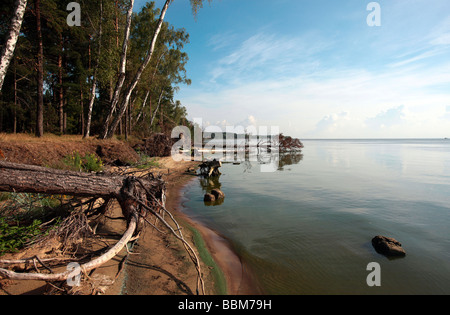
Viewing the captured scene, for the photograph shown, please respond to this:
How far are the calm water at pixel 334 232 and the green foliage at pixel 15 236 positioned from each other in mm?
3992

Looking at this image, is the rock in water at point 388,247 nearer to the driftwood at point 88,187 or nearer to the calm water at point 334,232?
the calm water at point 334,232

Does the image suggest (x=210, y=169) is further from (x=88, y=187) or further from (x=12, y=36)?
(x=12, y=36)

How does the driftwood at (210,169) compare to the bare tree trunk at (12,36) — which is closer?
the bare tree trunk at (12,36)

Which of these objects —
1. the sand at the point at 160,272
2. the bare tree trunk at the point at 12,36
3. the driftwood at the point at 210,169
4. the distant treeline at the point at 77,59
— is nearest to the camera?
the sand at the point at 160,272

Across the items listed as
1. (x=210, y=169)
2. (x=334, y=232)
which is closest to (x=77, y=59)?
(x=210, y=169)

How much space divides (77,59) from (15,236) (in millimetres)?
19515

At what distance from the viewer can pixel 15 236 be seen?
3.42m

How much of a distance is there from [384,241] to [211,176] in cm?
1115

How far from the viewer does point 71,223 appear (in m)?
3.78

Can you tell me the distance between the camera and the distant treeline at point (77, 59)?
43.5 ft

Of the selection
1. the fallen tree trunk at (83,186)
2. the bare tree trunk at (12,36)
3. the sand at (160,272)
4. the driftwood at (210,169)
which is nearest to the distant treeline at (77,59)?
the bare tree trunk at (12,36)

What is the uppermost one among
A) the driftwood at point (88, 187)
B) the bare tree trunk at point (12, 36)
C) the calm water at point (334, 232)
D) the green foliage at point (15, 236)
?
the bare tree trunk at point (12, 36)

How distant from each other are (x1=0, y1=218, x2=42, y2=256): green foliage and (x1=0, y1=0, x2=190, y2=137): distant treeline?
10203mm
